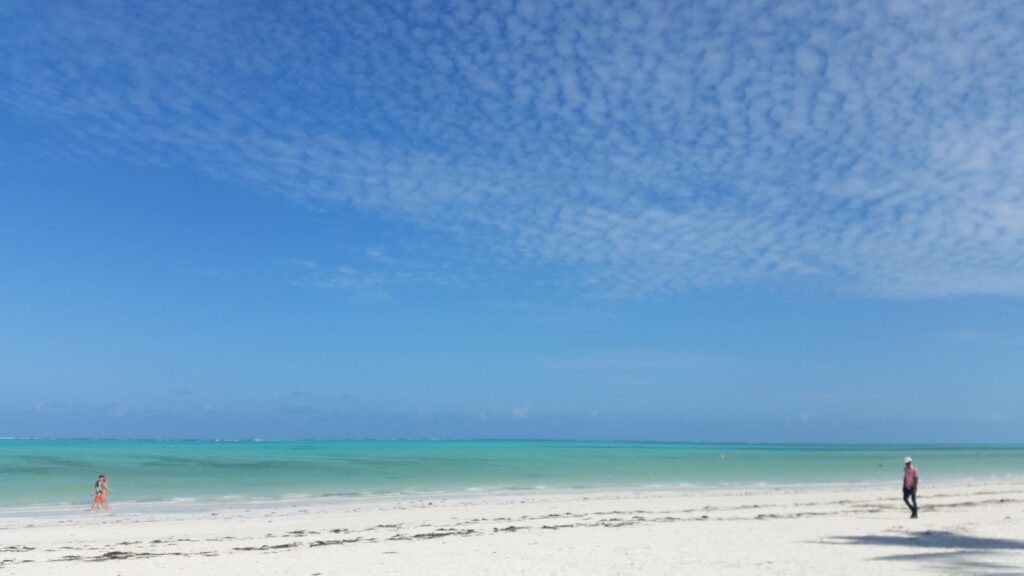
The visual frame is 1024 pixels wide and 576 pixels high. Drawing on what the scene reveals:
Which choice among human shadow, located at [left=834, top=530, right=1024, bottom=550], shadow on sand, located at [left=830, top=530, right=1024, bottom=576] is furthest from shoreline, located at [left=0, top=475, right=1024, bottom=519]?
shadow on sand, located at [left=830, top=530, right=1024, bottom=576]

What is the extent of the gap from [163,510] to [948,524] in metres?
23.7

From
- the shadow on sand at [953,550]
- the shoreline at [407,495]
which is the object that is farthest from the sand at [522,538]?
the shoreline at [407,495]

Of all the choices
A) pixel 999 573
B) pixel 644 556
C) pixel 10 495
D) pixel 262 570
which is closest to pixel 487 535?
pixel 644 556

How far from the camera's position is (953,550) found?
15.1 meters

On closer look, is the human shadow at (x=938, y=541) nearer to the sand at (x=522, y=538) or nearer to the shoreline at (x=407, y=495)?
the sand at (x=522, y=538)

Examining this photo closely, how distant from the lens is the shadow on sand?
512 inches

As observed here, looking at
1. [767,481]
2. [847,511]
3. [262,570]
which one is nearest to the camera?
[262,570]

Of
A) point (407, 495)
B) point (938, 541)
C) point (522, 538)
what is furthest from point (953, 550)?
point (407, 495)

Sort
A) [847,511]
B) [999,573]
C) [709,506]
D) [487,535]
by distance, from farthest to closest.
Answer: [709,506] → [847,511] → [487,535] → [999,573]

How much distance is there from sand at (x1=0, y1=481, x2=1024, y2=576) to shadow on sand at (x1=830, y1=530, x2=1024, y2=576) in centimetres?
4

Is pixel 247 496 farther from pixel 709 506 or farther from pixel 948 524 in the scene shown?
pixel 948 524

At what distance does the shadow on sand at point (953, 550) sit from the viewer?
13000 millimetres

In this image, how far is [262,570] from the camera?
1366cm

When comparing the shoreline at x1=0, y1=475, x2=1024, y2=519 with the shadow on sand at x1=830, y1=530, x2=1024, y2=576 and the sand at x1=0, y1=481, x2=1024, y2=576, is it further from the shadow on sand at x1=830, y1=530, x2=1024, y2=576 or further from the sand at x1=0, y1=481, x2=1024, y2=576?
the shadow on sand at x1=830, y1=530, x2=1024, y2=576
